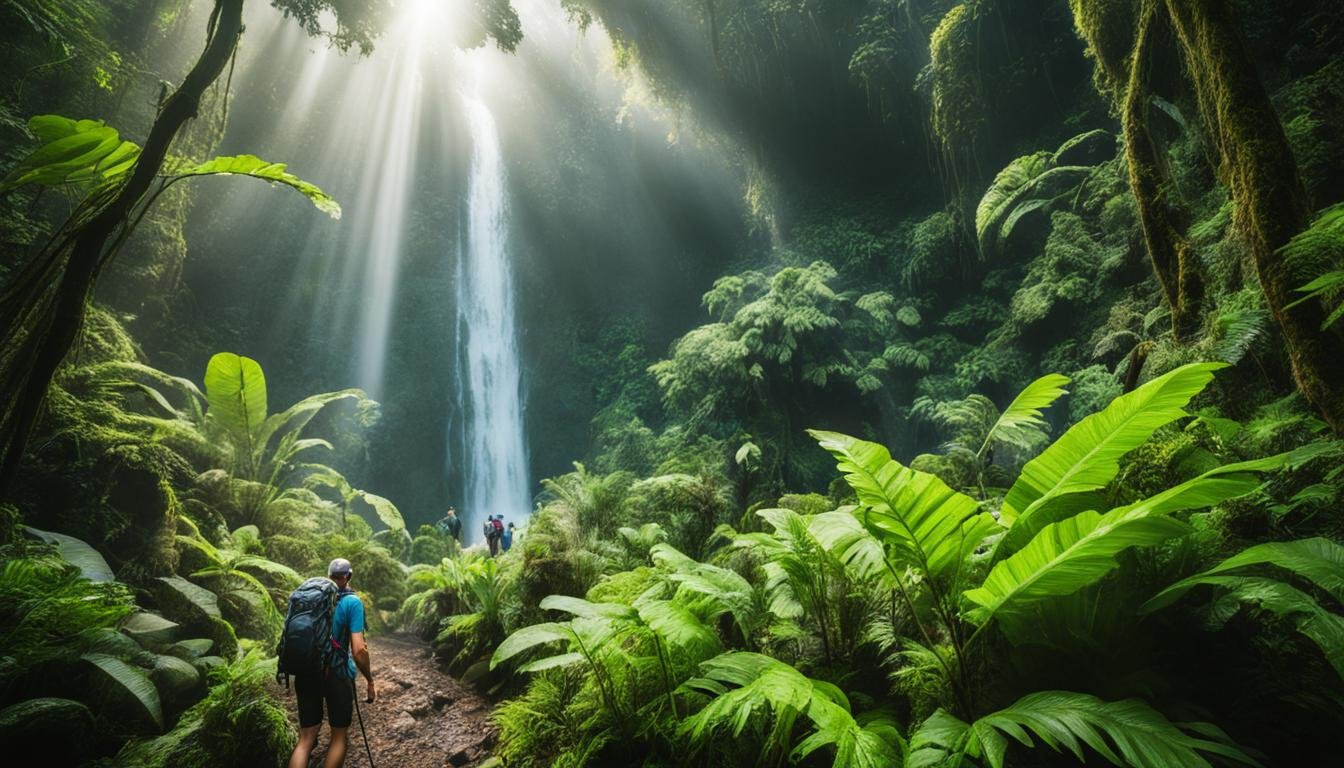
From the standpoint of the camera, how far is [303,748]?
124 inches

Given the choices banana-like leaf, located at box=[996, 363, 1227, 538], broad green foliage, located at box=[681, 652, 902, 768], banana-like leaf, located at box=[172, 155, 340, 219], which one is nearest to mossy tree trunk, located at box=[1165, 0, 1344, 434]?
banana-like leaf, located at box=[996, 363, 1227, 538]

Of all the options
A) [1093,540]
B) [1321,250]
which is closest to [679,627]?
[1093,540]

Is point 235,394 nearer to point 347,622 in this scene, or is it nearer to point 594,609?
point 347,622

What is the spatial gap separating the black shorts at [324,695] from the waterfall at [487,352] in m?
20.1

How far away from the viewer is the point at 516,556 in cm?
606

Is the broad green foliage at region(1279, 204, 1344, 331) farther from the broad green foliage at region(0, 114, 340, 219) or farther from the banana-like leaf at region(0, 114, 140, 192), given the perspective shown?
the banana-like leaf at region(0, 114, 140, 192)

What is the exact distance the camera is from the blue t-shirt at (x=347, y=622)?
343cm

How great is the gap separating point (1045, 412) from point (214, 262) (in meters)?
25.6

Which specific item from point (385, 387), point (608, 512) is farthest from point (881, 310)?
point (385, 387)

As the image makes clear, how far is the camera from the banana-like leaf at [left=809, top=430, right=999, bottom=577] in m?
1.90

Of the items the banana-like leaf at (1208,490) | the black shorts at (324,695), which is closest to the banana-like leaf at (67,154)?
the black shorts at (324,695)

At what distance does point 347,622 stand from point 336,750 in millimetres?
774

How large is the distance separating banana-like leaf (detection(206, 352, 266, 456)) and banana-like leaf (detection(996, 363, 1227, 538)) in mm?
8398

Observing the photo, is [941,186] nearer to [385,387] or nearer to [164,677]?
[164,677]
